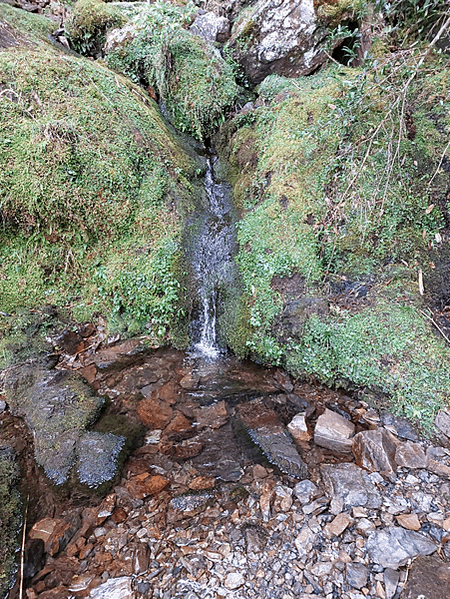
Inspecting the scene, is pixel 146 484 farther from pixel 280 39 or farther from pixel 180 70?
pixel 280 39

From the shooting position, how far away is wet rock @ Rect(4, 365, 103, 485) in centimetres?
338

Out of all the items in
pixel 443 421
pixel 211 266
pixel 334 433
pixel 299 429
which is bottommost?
pixel 299 429

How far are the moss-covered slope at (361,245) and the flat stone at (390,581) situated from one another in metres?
1.70

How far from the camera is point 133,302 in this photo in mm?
5238

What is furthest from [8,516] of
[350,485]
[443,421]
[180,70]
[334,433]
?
[180,70]

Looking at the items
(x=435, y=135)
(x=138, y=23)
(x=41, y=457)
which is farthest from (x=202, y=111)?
(x=41, y=457)

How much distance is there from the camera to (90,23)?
26.6 feet

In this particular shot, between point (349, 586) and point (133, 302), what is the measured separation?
4361mm

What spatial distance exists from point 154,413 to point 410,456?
9.73 ft

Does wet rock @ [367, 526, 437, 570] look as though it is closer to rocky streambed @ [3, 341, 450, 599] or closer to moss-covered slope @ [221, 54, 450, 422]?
rocky streambed @ [3, 341, 450, 599]

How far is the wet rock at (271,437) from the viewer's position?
3.26m

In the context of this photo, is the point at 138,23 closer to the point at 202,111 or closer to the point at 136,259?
the point at 202,111

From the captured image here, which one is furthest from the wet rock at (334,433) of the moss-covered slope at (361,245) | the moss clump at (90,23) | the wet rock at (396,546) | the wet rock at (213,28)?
the moss clump at (90,23)

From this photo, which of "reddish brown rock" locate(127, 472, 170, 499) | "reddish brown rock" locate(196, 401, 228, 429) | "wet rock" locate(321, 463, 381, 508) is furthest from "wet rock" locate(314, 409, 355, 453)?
"reddish brown rock" locate(127, 472, 170, 499)
